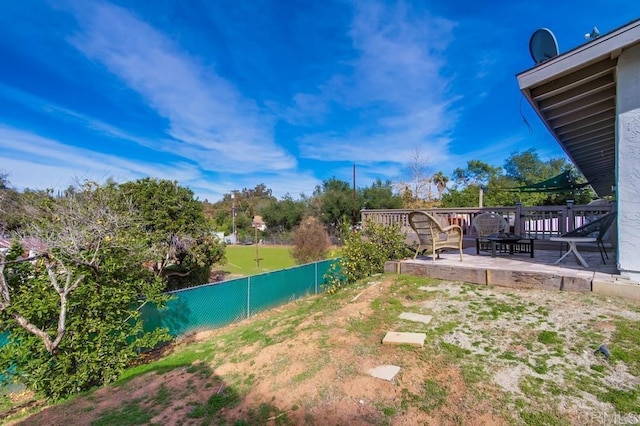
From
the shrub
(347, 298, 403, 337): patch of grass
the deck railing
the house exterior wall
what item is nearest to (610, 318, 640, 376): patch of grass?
the house exterior wall

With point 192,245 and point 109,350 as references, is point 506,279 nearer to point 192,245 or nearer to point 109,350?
point 109,350

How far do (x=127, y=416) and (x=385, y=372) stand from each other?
237 cm

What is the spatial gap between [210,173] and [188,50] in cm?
2781

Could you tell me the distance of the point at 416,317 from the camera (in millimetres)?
3344

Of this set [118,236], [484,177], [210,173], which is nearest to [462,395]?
[118,236]

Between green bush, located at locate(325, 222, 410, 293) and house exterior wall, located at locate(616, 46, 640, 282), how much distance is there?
13.2 ft

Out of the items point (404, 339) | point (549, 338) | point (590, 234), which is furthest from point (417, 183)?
point (404, 339)

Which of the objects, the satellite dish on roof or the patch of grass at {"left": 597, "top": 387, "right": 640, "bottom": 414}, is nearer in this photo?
the patch of grass at {"left": 597, "top": 387, "right": 640, "bottom": 414}

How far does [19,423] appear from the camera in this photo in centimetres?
318

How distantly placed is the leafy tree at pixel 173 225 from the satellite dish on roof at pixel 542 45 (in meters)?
9.35

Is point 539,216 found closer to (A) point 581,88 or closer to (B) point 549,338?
(A) point 581,88

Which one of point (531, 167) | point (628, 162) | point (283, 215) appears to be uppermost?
point (531, 167)

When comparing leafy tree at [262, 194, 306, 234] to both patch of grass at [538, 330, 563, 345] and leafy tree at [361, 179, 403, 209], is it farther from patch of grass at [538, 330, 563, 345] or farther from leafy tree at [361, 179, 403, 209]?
patch of grass at [538, 330, 563, 345]

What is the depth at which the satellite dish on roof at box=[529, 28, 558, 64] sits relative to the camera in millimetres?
4719
